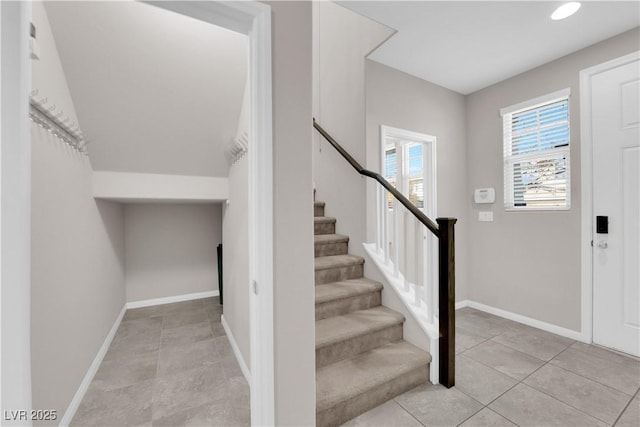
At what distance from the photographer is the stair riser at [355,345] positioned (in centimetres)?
185

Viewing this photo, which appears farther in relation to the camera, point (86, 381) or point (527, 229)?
point (527, 229)

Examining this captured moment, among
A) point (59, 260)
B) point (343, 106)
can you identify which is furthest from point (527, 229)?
point (59, 260)

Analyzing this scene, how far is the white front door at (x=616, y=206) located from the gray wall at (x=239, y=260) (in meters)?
3.05

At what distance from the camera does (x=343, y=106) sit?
301 cm

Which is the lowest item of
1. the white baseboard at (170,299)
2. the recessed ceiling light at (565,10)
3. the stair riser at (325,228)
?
the white baseboard at (170,299)

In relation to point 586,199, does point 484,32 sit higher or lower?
higher

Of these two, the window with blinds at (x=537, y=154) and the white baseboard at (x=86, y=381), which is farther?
the window with blinds at (x=537, y=154)

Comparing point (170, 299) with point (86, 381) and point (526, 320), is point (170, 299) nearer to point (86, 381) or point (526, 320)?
point (86, 381)

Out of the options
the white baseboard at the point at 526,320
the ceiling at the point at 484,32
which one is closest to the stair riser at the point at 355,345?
the white baseboard at the point at 526,320

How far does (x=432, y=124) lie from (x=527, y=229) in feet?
5.05

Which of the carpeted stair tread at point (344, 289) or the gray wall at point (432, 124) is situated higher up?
the gray wall at point (432, 124)

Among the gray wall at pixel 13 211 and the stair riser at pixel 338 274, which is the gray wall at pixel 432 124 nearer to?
the stair riser at pixel 338 274

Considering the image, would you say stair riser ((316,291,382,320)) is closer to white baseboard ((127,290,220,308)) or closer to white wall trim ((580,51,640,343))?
white wall trim ((580,51,640,343))

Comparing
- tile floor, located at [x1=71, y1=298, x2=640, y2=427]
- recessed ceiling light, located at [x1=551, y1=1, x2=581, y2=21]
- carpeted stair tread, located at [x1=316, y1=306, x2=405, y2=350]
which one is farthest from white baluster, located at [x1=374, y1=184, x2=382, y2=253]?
recessed ceiling light, located at [x1=551, y1=1, x2=581, y2=21]
